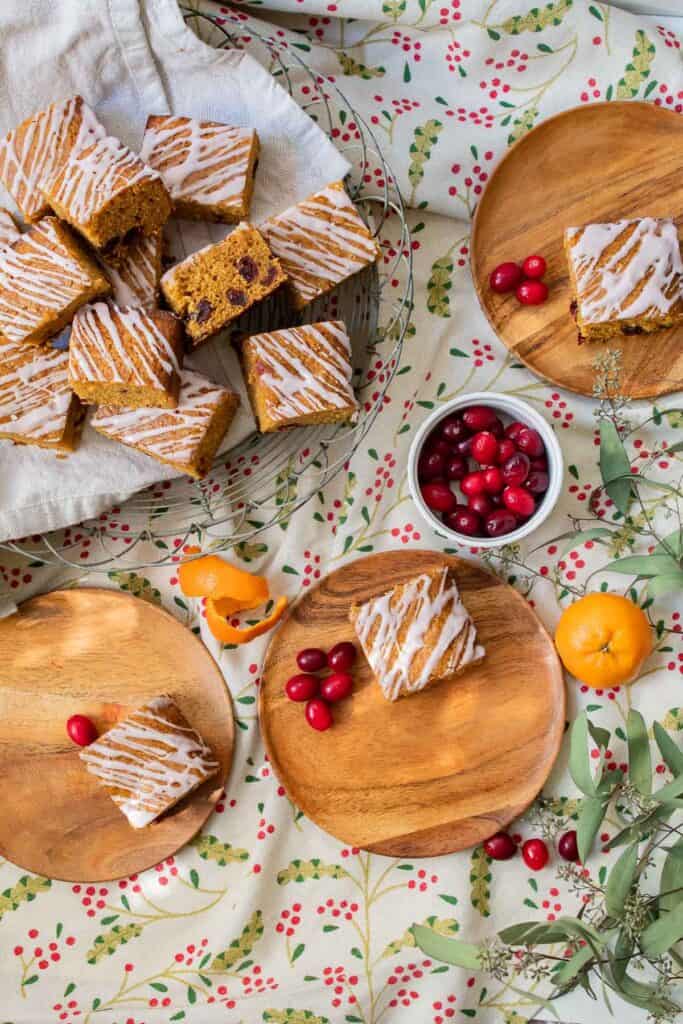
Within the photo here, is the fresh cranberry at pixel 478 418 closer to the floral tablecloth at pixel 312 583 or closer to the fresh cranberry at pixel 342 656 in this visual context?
the floral tablecloth at pixel 312 583

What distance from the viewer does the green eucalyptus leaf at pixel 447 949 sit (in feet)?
7.65

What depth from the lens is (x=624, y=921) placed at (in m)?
2.32

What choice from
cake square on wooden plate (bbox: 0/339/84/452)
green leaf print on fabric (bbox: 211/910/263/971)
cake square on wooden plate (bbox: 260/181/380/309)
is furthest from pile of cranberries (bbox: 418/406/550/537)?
green leaf print on fabric (bbox: 211/910/263/971)

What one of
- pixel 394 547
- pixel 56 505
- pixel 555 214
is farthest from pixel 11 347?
pixel 555 214

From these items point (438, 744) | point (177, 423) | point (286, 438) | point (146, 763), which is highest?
point (177, 423)

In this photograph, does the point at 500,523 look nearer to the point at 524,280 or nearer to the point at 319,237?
the point at 524,280

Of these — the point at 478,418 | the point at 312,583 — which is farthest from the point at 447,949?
the point at 478,418

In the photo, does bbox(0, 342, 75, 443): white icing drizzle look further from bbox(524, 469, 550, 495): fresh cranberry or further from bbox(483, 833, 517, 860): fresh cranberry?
bbox(483, 833, 517, 860): fresh cranberry

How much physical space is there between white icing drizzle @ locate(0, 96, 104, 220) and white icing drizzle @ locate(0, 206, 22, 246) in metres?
0.06

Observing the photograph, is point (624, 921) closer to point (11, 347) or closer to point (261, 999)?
point (261, 999)

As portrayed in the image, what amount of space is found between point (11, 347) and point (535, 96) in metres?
1.56

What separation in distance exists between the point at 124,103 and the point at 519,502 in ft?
4.74

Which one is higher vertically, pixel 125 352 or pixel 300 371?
pixel 125 352

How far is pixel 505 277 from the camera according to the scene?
265cm
